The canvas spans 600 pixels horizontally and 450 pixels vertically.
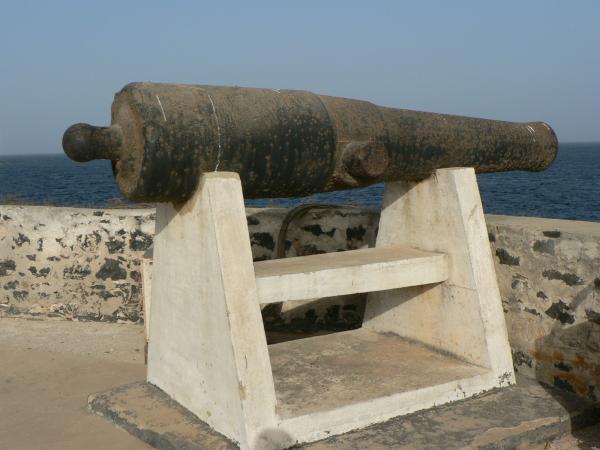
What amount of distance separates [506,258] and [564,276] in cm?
49

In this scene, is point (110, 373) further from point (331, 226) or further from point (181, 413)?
point (331, 226)

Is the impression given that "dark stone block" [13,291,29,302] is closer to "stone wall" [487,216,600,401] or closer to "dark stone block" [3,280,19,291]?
"dark stone block" [3,280,19,291]

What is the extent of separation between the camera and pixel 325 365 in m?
4.61

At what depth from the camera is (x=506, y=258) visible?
16.1 feet

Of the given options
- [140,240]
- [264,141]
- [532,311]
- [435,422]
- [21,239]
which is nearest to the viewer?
[264,141]

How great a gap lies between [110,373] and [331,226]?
2187 mm

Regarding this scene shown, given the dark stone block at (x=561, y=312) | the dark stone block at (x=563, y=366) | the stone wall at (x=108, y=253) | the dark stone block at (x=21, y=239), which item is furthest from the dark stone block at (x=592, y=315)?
the dark stone block at (x=21, y=239)

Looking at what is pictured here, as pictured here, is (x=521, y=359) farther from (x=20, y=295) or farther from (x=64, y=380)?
(x=20, y=295)

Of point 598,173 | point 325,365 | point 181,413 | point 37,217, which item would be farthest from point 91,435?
point 598,173

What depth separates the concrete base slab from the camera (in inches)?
149

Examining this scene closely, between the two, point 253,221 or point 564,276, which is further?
point 253,221

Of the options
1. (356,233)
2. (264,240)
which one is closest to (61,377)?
(264,240)

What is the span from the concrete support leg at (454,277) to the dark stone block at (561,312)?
34cm

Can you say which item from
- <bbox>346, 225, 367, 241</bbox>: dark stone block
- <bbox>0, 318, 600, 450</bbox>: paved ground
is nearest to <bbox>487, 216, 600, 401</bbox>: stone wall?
<bbox>0, 318, 600, 450</bbox>: paved ground
